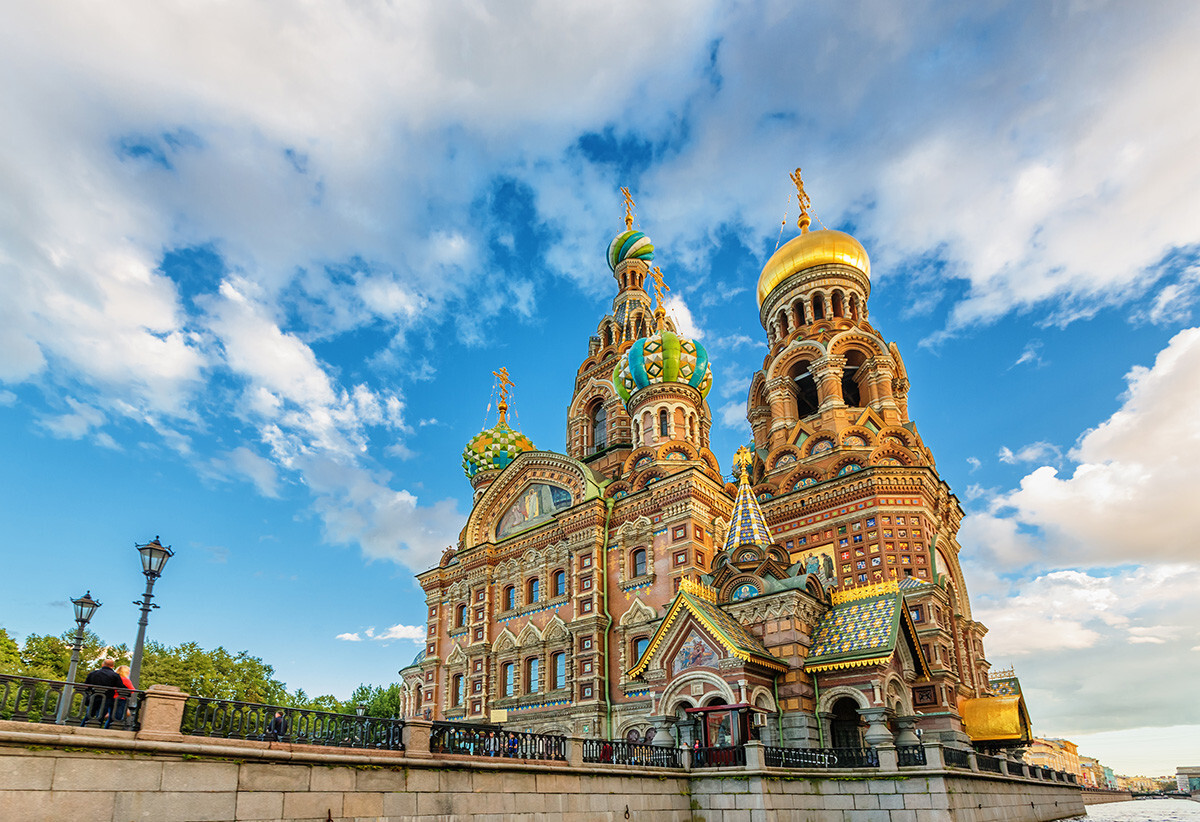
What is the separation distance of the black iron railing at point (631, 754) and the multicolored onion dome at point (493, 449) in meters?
23.3

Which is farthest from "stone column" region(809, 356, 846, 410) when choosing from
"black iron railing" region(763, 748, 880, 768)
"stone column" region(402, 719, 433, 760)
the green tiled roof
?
"stone column" region(402, 719, 433, 760)

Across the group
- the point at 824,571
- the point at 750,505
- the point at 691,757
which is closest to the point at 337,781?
the point at 691,757

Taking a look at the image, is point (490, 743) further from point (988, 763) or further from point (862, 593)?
point (988, 763)

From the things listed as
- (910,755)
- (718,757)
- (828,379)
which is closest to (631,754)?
(718,757)

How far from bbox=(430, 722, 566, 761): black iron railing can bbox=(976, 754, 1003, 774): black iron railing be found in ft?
34.5

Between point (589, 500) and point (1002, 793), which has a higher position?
point (589, 500)

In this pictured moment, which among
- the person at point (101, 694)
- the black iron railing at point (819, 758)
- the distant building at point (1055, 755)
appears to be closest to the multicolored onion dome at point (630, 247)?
the black iron railing at point (819, 758)

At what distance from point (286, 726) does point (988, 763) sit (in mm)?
16331

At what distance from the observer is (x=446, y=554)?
35.1 m

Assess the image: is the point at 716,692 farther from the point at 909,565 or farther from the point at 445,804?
the point at 909,565

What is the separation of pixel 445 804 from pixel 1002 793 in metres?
15.0

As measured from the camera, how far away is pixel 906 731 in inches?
643

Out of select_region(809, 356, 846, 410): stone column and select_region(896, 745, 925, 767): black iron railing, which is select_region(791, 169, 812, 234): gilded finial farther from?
select_region(896, 745, 925, 767): black iron railing

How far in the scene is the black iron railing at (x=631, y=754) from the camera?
1427 centimetres
